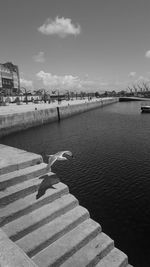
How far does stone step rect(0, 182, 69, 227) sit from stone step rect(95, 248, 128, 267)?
2537mm

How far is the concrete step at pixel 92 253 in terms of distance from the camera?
5.63m

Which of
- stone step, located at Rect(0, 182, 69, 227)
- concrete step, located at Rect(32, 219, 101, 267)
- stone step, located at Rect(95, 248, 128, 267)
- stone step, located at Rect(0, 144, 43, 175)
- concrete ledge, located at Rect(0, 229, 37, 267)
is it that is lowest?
stone step, located at Rect(95, 248, 128, 267)

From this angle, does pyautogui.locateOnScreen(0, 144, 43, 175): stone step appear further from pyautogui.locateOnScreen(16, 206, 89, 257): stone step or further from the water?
the water

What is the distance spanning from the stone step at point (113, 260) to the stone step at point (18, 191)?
3244mm

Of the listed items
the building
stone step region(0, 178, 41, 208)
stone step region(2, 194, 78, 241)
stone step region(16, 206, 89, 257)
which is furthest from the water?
the building

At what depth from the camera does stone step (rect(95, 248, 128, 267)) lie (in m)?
5.91

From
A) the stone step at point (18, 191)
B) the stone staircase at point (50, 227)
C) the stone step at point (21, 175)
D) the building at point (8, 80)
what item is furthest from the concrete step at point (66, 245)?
the building at point (8, 80)

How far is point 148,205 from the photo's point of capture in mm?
11023

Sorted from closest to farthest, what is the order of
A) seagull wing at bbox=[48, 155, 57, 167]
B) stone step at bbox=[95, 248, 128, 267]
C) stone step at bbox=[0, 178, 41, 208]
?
stone step at bbox=[95, 248, 128, 267] → stone step at bbox=[0, 178, 41, 208] → seagull wing at bbox=[48, 155, 57, 167]

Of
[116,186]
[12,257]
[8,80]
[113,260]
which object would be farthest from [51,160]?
[8,80]

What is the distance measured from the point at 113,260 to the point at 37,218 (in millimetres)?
2686

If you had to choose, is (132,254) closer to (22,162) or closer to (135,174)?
(22,162)

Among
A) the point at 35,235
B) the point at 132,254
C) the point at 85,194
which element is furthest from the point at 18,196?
the point at 85,194

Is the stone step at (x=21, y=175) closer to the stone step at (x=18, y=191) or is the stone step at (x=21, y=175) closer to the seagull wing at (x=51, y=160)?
the stone step at (x=18, y=191)
